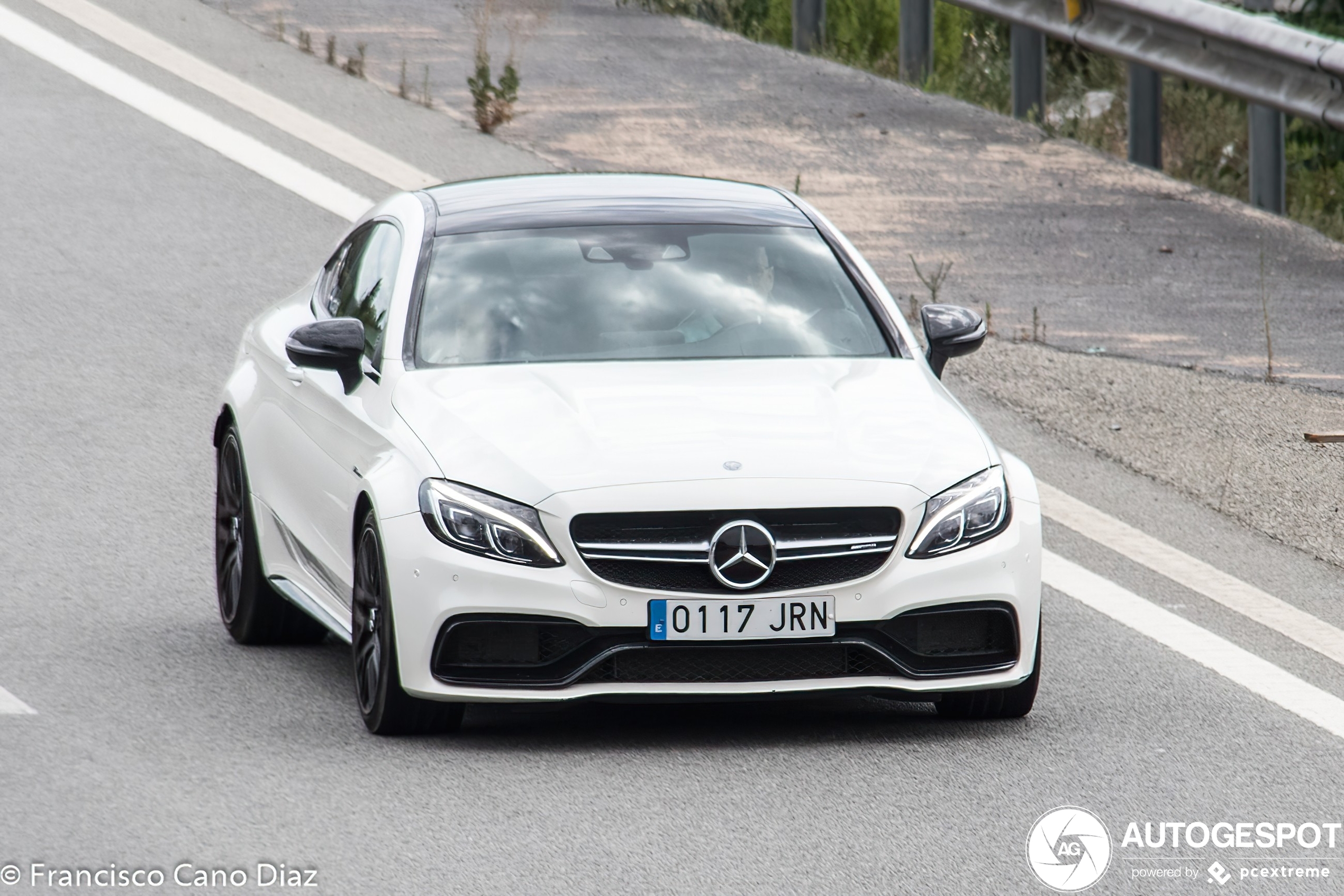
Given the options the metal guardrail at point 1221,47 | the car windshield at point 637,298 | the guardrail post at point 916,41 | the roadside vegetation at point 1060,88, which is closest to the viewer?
the car windshield at point 637,298

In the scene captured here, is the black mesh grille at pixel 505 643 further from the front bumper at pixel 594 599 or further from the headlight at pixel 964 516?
the headlight at pixel 964 516

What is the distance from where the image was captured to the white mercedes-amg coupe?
6.80m

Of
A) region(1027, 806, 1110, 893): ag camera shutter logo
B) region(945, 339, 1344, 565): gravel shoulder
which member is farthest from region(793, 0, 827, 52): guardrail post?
region(1027, 806, 1110, 893): ag camera shutter logo

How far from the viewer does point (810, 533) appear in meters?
6.85

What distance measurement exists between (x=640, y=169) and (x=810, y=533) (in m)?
8.04

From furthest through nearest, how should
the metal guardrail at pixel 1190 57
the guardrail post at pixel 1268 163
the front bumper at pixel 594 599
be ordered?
1. the guardrail post at pixel 1268 163
2. the metal guardrail at pixel 1190 57
3. the front bumper at pixel 594 599

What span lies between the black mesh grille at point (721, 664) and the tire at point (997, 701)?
50 centimetres

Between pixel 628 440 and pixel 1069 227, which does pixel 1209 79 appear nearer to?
pixel 1069 227

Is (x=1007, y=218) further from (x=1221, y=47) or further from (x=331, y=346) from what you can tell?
(x=331, y=346)

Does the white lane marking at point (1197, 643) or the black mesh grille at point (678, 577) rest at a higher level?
the black mesh grille at point (678, 577)

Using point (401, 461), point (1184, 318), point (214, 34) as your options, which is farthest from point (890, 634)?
point (214, 34)

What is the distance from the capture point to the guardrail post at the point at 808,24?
18734mm

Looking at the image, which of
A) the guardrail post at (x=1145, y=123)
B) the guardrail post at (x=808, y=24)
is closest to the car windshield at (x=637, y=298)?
the guardrail post at (x=1145, y=123)

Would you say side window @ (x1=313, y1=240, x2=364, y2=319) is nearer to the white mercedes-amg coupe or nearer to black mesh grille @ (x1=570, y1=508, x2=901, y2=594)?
the white mercedes-amg coupe
